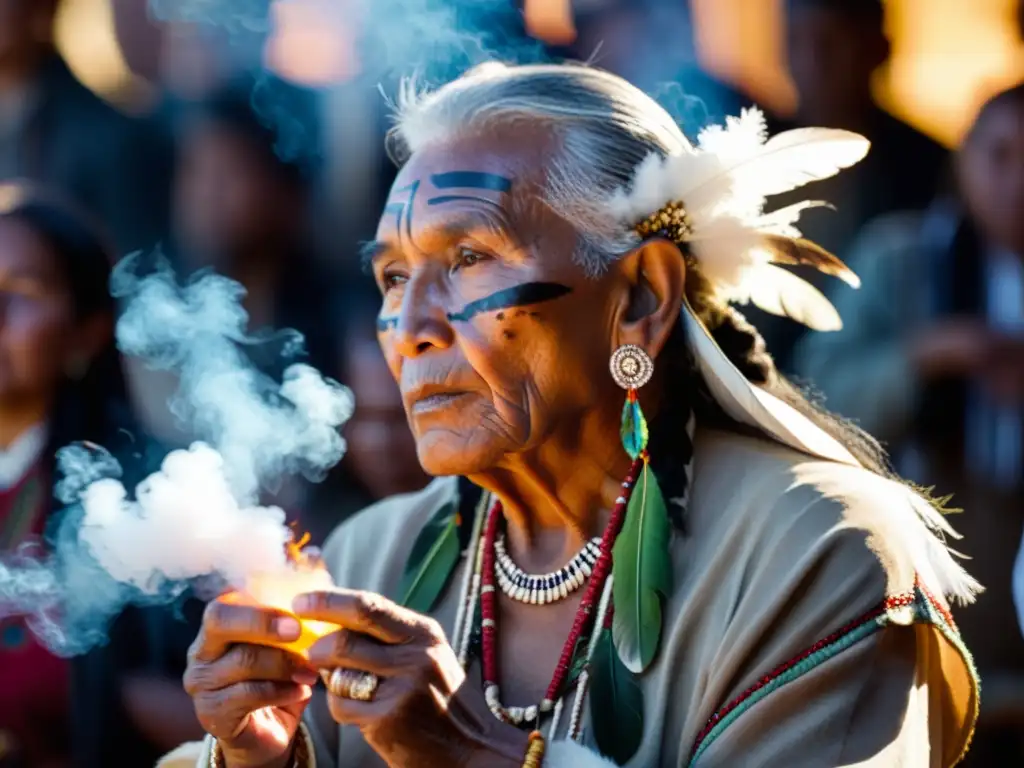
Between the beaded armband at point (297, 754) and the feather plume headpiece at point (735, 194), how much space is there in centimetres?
122

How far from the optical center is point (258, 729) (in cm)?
274

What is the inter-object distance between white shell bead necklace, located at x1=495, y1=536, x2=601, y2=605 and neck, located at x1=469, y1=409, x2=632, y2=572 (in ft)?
0.11

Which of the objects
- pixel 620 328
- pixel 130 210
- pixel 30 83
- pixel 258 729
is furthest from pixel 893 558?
pixel 30 83

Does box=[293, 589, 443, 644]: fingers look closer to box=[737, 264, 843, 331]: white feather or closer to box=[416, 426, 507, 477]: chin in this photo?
box=[416, 426, 507, 477]: chin

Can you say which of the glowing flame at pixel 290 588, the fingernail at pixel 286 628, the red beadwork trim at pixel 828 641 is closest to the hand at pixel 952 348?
the red beadwork trim at pixel 828 641

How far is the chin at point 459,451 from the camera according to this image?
2.77 m

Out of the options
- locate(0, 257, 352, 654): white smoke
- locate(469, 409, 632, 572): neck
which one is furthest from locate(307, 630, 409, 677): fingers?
locate(469, 409, 632, 572): neck

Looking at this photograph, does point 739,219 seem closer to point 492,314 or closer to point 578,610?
point 492,314

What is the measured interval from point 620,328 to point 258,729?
104 centimetres

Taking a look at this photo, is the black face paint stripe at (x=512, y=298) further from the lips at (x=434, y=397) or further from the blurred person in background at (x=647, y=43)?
the blurred person in background at (x=647, y=43)

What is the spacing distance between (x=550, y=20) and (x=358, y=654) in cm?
249

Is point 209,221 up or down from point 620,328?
up

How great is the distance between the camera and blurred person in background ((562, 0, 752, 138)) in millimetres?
4641

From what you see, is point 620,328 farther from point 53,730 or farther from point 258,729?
point 53,730
